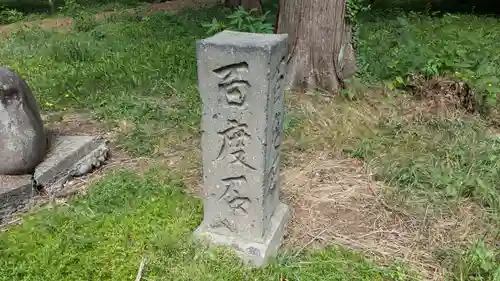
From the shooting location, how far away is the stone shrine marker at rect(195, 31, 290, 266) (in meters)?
2.47

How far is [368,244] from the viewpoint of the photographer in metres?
2.99

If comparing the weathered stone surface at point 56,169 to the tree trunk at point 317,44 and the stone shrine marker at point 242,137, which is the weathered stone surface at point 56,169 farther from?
the tree trunk at point 317,44

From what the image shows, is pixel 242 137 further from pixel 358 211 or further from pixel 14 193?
pixel 14 193

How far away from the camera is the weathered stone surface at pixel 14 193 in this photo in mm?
3238

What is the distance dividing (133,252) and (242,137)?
907 mm

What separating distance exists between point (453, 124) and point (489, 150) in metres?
0.50

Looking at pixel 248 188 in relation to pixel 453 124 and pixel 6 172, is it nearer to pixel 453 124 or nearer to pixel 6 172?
pixel 6 172

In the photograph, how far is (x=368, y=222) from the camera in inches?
127

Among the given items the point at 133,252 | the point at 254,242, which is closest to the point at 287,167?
the point at 254,242

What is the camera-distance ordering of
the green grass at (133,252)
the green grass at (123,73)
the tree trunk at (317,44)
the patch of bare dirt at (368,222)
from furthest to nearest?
the tree trunk at (317,44)
the green grass at (123,73)
the patch of bare dirt at (368,222)
the green grass at (133,252)

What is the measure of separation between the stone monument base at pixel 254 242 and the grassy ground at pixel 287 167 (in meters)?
0.07

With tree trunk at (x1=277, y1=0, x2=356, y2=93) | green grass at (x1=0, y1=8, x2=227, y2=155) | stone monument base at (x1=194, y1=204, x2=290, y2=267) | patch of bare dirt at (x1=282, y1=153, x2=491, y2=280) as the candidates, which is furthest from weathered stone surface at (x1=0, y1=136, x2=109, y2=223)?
tree trunk at (x1=277, y1=0, x2=356, y2=93)

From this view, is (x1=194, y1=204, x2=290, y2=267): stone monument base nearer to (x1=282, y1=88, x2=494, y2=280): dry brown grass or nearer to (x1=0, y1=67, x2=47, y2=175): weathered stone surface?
(x1=282, y1=88, x2=494, y2=280): dry brown grass

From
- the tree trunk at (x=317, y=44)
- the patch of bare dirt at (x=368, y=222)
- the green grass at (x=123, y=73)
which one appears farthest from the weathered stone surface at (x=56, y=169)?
the tree trunk at (x=317, y=44)
